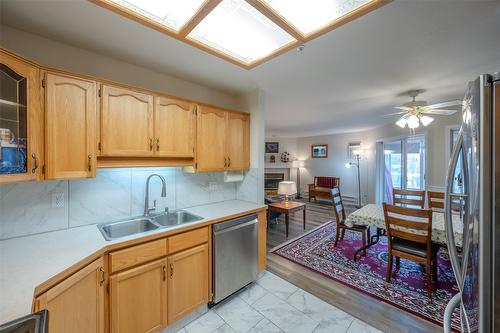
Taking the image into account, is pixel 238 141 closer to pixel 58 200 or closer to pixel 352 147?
pixel 58 200

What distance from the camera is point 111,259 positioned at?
1.35m

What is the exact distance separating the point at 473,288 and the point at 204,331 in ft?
5.91

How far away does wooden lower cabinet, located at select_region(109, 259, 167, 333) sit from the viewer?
1381mm

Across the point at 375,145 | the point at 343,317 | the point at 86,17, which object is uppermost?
the point at 86,17

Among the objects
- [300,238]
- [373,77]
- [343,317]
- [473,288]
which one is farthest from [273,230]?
[473,288]

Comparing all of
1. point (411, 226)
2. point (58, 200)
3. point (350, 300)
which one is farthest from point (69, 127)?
point (411, 226)

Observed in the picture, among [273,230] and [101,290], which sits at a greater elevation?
[101,290]

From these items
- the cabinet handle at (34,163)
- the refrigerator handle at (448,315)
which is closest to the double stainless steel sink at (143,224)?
the cabinet handle at (34,163)

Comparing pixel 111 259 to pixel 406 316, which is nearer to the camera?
pixel 111 259

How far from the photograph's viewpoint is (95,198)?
1760 millimetres

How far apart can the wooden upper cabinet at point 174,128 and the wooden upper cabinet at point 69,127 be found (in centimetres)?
48

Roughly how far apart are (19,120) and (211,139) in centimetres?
143

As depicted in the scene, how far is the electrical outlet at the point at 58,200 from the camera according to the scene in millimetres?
1569

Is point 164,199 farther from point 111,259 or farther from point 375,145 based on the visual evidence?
point 375,145
